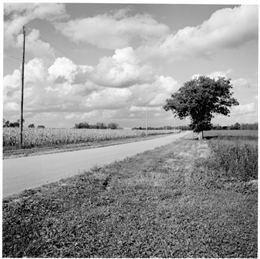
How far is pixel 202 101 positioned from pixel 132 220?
24.1 meters

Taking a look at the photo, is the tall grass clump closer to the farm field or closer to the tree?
the farm field

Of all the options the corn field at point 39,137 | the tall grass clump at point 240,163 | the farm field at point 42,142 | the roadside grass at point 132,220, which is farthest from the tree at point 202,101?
the roadside grass at point 132,220

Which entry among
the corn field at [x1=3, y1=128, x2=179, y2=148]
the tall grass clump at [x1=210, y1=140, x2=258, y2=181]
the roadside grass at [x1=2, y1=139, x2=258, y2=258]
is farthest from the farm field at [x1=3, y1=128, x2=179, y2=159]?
the tall grass clump at [x1=210, y1=140, x2=258, y2=181]

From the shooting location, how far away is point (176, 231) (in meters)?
3.79

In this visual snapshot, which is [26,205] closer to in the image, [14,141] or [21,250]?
[21,250]

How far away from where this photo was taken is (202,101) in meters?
26.4

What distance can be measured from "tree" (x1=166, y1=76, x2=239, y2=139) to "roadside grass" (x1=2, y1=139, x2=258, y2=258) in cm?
2036

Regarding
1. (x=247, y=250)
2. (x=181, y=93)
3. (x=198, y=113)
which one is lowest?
(x=247, y=250)

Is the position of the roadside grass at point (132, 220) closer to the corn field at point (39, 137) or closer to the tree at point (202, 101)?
the corn field at point (39, 137)

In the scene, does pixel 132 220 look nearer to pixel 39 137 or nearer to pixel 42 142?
pixel 42 142

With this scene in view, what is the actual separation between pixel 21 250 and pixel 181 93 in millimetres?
27466

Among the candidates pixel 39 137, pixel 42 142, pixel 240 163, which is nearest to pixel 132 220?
pixel 240 163

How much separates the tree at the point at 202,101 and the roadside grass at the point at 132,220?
20.4 metres

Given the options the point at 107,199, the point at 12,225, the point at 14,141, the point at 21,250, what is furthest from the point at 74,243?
the point at 14,141
